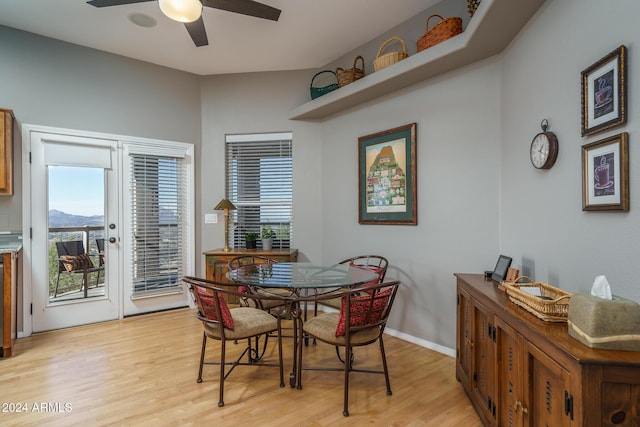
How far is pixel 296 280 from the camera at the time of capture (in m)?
2.55

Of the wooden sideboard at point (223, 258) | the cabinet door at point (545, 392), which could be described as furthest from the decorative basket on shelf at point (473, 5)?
the wooden sideboard at point (223, 258)

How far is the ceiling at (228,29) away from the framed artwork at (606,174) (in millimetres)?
2226

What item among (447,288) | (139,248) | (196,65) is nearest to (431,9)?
(447,288)

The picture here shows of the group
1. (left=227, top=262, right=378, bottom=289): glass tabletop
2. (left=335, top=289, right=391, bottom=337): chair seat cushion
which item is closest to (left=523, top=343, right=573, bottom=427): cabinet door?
(left=335, top=289, right=391, bottom=337): chair seat cushion

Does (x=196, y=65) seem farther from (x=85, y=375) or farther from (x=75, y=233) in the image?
(x=85, y=375)

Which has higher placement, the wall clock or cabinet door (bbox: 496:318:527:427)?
the wall clock

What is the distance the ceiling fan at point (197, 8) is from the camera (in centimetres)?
215

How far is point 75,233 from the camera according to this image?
3.81 meters

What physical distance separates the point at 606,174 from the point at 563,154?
41 cm

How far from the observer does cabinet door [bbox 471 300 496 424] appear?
5.98 feet

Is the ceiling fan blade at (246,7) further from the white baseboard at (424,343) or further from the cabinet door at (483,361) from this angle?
the white baseboard at (424,343)

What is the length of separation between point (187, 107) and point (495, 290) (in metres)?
4.36

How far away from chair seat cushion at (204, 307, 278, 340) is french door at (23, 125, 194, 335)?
7.47 ft

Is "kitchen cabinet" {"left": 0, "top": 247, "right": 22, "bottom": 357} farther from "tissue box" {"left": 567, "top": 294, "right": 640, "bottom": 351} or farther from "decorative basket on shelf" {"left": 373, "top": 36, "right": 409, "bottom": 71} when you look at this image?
→ "tissue box" {"left": 567, "top": 294, "right": 640, "bottom": 351}
